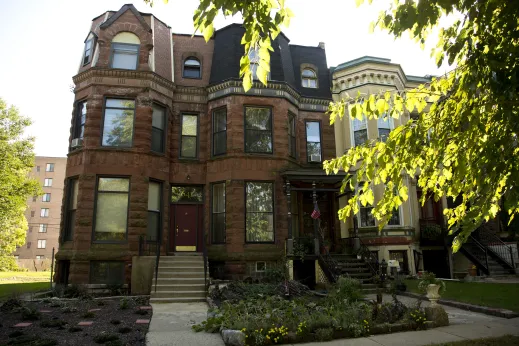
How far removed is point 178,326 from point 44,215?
66.7 m

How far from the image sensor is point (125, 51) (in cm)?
1631

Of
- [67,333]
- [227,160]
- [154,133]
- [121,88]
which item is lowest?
[67,333]

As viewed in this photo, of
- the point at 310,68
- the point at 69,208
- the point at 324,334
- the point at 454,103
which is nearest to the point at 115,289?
the point at 69,208

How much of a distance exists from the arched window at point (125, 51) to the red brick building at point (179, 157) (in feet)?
0.16

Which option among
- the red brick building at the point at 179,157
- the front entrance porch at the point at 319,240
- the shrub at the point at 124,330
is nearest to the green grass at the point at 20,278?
the red brick building at the point at 179,157

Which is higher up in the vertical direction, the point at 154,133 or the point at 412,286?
the point at 154,133

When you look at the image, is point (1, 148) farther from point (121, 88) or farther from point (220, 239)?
point (220, 239)

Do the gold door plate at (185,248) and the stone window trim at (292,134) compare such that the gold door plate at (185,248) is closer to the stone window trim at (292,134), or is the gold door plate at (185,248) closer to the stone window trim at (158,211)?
the stone window trim at (158,211)

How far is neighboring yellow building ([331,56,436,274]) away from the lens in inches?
669

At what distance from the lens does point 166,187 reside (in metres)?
16.1

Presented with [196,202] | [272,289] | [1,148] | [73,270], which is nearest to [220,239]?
[196,202]

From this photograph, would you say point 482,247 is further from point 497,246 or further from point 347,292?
point 347,292

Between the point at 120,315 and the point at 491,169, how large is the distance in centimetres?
871

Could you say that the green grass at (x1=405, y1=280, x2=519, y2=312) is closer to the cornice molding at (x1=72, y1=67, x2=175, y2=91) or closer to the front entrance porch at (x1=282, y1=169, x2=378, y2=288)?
the front entrance porch at (x1=282, y1=169, x2=378, y2=288)
